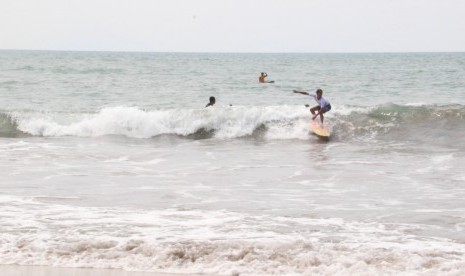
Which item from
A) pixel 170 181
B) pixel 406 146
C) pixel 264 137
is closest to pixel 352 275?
pixel 170 181

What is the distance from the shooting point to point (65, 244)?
8430 mm

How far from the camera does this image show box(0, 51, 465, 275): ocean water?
8.03 m

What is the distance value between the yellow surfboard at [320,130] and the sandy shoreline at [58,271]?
→ 1298cm

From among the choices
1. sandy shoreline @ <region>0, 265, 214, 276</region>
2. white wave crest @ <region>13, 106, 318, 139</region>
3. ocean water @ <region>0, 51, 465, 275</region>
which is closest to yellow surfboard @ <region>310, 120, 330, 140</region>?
ocean water @ <region>0, 51, 465, 275</region>

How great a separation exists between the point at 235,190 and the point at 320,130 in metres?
8.72

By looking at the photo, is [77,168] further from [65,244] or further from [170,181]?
[65,244]

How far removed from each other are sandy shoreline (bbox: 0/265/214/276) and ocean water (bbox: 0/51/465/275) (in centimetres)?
13

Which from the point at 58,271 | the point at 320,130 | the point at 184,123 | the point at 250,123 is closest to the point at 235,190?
the point at 58,271

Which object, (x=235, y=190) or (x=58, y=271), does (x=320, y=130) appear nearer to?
(x=235, y=190)

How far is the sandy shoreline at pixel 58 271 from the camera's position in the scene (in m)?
7.54

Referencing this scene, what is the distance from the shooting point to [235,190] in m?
12.1

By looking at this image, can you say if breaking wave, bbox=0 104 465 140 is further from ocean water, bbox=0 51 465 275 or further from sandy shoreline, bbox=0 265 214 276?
sandy shoreline, bbox=0 265 214 276

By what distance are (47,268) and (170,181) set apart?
538cm

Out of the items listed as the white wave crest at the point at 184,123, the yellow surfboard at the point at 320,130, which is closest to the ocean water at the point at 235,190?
the white wave crest at the point at 184,123
